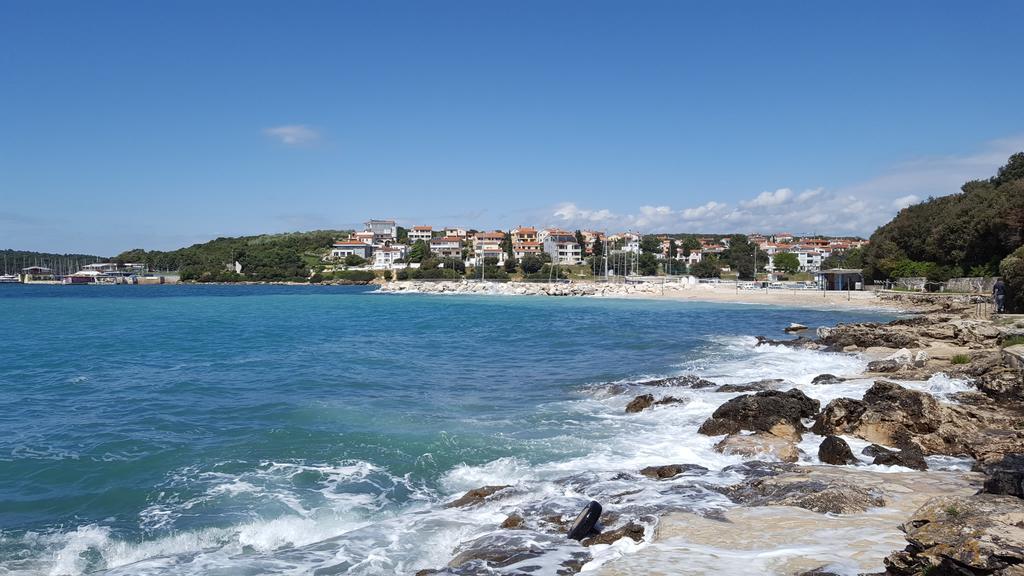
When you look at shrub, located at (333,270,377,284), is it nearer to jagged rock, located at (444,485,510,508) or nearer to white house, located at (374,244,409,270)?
white house, located at (374,244,409,270)

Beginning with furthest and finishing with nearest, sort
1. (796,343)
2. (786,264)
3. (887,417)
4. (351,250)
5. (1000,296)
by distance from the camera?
1. (351,250)
2. (786,264)
3. (1000,296)
4. (796,343)
5. (887,417)

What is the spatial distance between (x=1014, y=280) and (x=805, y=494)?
33.4 m

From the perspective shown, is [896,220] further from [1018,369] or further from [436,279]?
[436,279]

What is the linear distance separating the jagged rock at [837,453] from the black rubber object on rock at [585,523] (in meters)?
5.51

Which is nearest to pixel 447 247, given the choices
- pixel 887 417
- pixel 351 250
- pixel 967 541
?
pixel 351 250

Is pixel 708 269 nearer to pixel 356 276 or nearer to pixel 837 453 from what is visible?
pixel 356 276

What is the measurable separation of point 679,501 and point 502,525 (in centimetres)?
277

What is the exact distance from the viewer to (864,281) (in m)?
82.0

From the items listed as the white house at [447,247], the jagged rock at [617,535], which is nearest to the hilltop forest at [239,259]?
the white house at [447,247]

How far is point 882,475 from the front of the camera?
35.1ft

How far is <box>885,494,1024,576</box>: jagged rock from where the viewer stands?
5590 millimetres

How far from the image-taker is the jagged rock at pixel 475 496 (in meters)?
10.9

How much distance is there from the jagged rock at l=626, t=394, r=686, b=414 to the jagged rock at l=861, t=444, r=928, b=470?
6189 millimetres

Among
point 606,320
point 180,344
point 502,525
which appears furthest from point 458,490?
point 606,320
